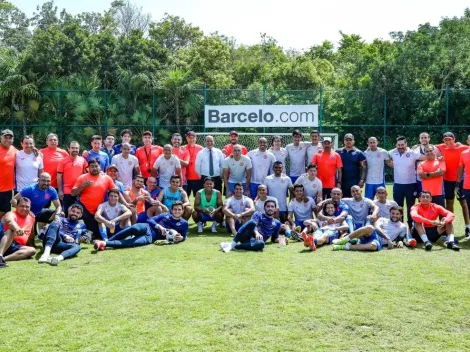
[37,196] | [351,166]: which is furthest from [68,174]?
[351,166]

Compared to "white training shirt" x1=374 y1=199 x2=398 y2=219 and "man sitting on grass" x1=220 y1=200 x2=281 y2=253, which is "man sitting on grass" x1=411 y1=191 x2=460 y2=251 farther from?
"man sitting on grass" x1=220 y1=200 x2=281 y2=253

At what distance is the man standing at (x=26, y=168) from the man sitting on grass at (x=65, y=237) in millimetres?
1317

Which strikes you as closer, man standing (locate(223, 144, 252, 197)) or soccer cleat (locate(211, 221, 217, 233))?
soccer cleat (locate(211, 221, 217, 233))

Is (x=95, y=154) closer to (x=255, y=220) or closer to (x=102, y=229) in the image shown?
(x=102, y=229)

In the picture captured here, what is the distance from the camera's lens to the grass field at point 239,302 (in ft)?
16.7

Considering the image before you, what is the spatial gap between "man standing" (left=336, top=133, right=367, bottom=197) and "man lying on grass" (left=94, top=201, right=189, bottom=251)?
326 cm

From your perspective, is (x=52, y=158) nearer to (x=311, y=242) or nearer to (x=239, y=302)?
(x=311, y=242)

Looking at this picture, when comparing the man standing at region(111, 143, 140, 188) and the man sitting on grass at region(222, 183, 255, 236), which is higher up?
the man standing at region(111, 143, 140, 188)

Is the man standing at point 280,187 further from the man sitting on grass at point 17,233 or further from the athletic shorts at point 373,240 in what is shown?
the man sitting on grass at point 17,233

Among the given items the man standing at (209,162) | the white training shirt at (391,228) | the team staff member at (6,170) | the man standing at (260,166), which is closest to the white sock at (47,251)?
the team staff member at (6,170)

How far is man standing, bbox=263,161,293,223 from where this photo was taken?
10.8m

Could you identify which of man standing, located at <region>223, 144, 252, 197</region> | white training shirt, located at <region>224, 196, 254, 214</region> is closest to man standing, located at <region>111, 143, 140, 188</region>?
man standing, located at <region>223, 144, 252, 197</region>

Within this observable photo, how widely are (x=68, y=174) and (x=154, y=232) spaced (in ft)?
6.26

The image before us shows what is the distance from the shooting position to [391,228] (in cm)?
953
